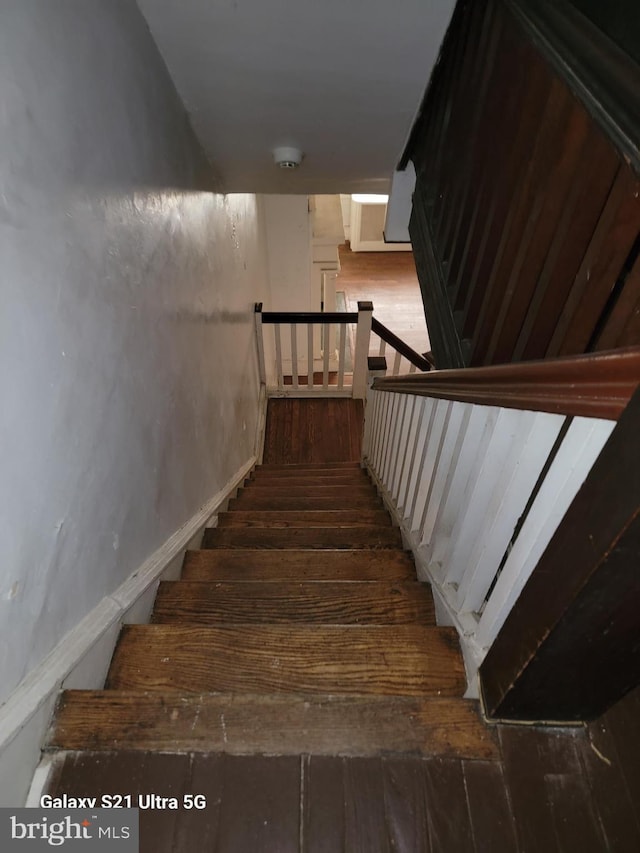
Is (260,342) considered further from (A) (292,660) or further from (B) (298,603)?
(A) (292,660)

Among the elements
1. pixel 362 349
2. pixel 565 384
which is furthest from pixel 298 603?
pixel 362 349

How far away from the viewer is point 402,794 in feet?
2.47

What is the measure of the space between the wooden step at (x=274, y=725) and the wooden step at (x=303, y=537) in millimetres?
1015

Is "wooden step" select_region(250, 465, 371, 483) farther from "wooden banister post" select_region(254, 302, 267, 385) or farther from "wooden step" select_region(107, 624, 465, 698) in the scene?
"wooden step" select_region(107, 624, 465, 698)

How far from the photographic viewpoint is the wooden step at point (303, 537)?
1.88 meters

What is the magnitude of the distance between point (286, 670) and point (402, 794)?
0.33 meters

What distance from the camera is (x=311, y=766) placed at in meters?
0.78

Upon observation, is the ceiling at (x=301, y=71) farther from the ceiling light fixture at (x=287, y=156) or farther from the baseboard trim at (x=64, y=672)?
the baseboard trim at (x=64, y=672)

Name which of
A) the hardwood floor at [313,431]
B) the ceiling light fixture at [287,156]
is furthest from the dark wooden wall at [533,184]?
the hardwood floor at [313,431]

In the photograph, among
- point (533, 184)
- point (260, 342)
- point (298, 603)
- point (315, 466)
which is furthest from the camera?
point (260, 342)

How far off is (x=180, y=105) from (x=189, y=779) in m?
2.08

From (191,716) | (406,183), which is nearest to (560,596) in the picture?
(191,716)

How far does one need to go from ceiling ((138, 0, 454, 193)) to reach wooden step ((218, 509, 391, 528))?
5.71 feet

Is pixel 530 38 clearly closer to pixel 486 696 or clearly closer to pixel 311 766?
pixel 486 696
